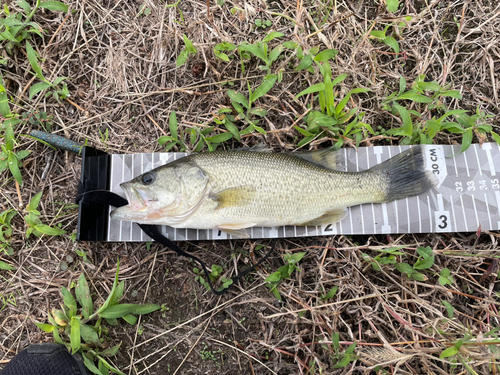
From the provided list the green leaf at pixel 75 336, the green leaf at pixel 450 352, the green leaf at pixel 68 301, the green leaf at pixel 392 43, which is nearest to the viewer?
the green leaf at pixel 450 352

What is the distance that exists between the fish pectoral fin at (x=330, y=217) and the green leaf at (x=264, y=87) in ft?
4.99

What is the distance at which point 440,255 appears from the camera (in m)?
3.38

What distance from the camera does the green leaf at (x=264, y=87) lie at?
132 inches

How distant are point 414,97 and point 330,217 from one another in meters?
1.69

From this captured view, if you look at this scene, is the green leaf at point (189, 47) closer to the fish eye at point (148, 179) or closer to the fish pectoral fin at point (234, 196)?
the fish eye at point (148, 179)

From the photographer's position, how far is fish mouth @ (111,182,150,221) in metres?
3.02

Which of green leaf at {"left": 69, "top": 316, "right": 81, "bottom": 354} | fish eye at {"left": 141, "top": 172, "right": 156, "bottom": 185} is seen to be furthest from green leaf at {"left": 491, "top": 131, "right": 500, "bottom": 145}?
green leaf at {"left": 69, "top": 316, "right": 81, "bottom": 354}

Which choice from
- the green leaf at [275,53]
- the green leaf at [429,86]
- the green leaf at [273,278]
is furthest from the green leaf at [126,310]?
the green leaf at [429,86]

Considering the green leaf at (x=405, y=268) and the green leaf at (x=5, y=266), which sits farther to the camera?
the green leaf at (x=5, y=266)

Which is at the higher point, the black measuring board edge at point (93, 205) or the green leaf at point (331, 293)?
the black measuring board edge at point (93, 205)

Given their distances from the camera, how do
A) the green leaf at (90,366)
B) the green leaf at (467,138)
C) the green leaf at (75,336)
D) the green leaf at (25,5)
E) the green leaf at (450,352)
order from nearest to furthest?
the green leaf at (450,352) < the green leaf at (75,336) < the green leaf at (90,366) < the green leaf at (467,138) < the green leaf at (25,5)

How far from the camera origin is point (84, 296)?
3203 mm

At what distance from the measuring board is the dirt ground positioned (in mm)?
150

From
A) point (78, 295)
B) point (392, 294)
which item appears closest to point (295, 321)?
point (392, 294)
